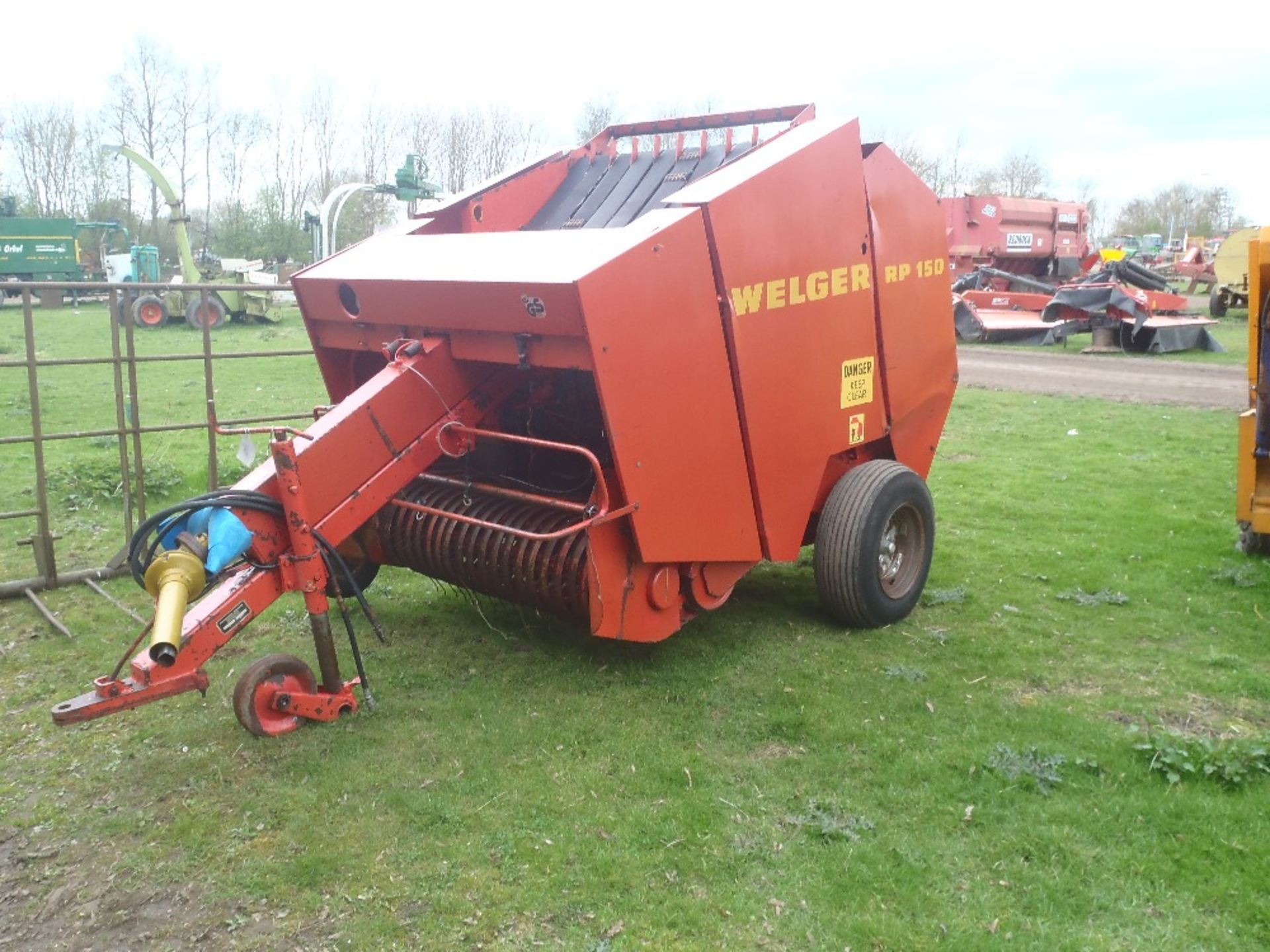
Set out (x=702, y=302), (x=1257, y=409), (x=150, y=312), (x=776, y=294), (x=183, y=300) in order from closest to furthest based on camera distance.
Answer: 1. (x=702, y=302)
2. (x=776, y=294)
3. (x=1257, y=409)
4. (x=150, y=312)
5. (x=183, y=300)

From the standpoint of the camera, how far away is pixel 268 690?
3762 millimetres

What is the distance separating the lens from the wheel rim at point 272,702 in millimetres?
3736

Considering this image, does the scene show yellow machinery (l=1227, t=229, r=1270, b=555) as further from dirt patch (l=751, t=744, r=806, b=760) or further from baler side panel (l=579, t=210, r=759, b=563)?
dirt patch (l=751, t=744, r=806, b=760)

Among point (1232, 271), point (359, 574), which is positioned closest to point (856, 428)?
point (359, 574)

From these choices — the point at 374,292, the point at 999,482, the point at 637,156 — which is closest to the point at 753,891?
the point at 374,292

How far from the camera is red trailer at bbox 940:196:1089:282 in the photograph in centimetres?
2102

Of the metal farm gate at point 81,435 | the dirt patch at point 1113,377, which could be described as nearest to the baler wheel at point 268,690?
the metal farm gate at point 81,435

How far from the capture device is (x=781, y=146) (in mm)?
4430

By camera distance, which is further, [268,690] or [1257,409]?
[1257,409]

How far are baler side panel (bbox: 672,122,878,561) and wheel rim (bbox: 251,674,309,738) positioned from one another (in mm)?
1909

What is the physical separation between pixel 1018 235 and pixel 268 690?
2090cm

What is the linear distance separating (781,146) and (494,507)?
191cm

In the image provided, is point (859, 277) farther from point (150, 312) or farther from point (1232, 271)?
point (150, 312)

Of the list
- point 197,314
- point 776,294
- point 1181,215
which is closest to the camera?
point 776,294
